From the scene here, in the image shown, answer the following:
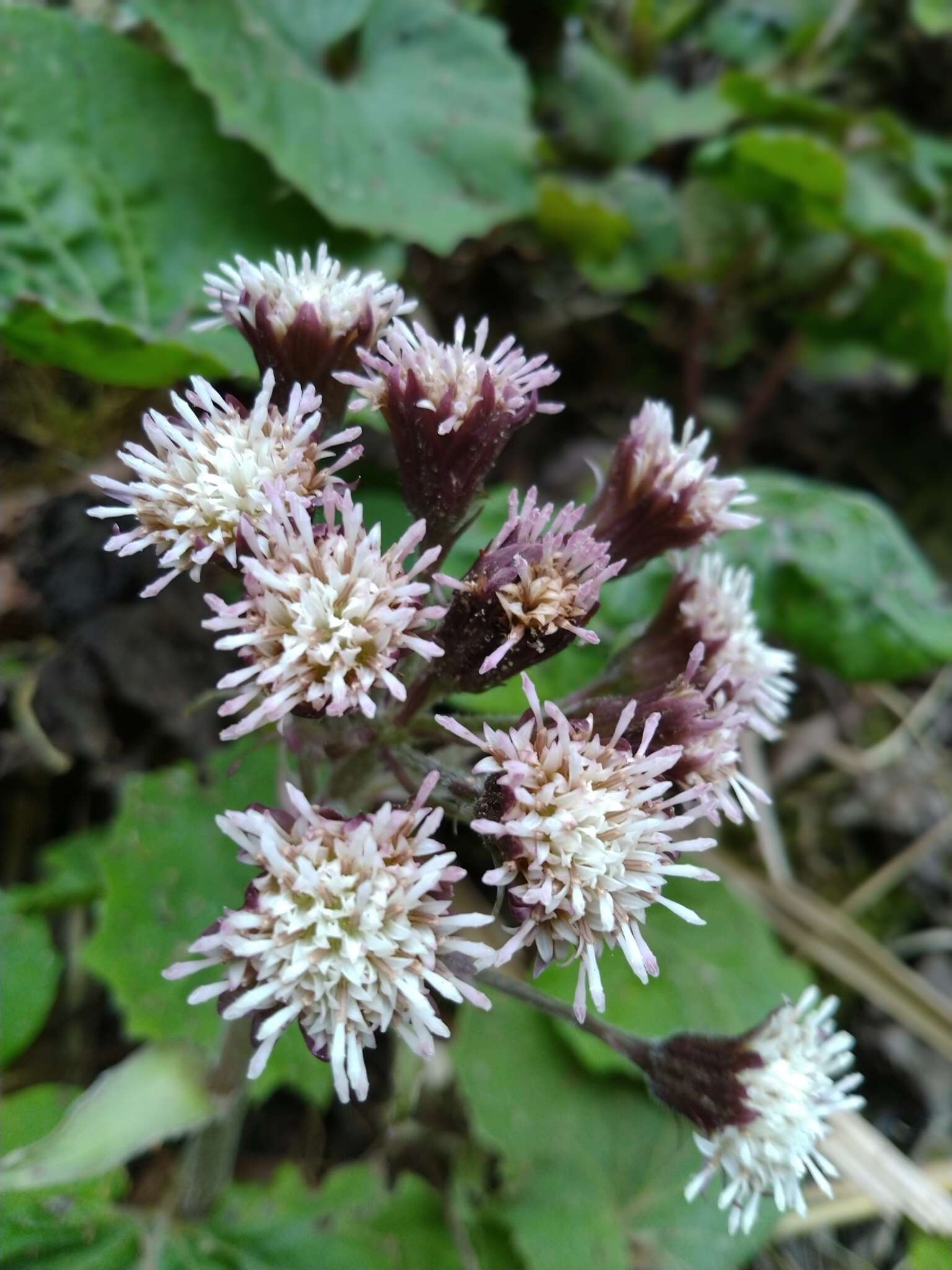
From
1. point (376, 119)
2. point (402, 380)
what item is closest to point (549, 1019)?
point (402, 380)

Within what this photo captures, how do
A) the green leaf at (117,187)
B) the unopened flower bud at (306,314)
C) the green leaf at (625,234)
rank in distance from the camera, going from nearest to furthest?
the unopened flower bud at (306,314)
the green leaf at (117,187)
the green leaf at (625,234)

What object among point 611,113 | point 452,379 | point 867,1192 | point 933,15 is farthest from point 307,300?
point 933,15

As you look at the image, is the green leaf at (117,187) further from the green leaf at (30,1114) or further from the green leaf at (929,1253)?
the green leaf at (929,1253)

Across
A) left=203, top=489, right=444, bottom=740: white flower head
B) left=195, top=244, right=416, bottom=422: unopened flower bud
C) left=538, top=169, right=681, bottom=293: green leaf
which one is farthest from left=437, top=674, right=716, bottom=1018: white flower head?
left=538, top=169, right=681, bottom=293: green leaf

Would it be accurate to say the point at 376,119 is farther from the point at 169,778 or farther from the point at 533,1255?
the point at 533,1255

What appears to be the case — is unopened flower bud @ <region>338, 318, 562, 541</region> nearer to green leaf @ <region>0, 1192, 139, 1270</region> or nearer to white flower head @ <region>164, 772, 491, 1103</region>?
white flower head @ <region>164, 772, 491, 1103</region>

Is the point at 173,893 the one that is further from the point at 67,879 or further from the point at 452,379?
the point at 452,379

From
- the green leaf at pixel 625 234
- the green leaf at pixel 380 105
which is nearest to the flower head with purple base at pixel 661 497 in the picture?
the green leaf at pixel 380 105
